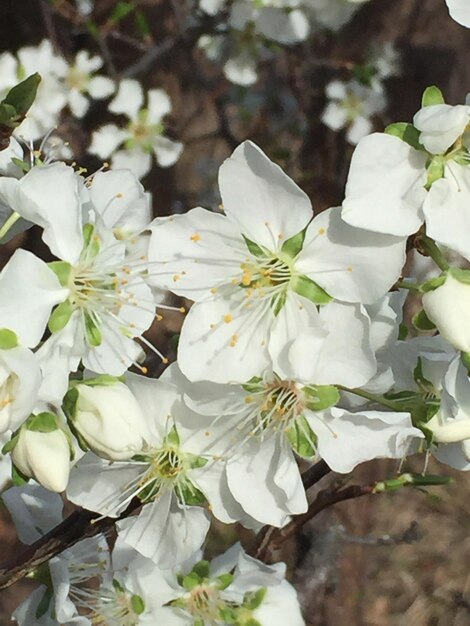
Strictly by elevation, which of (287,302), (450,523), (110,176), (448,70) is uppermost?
(110,176)

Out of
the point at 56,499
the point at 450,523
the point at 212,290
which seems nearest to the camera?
the point at 212,290

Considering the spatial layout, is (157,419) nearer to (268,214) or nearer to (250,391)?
(250,391)

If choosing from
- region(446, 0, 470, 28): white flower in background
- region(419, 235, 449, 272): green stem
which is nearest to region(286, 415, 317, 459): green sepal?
region(419, 235, 449, 272): green stem

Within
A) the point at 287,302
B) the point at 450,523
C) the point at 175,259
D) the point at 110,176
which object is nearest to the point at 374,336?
the point at 287,302

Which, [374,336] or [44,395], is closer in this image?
[44,395]

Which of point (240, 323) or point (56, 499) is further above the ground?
point (240, 323)

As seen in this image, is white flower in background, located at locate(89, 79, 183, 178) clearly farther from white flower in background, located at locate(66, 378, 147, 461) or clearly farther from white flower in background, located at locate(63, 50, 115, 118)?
white flower in background, located at locate(66, 378, 147, 461)

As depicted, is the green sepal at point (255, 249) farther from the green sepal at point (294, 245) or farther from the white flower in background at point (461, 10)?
the white flower in background at point (461, 10)
